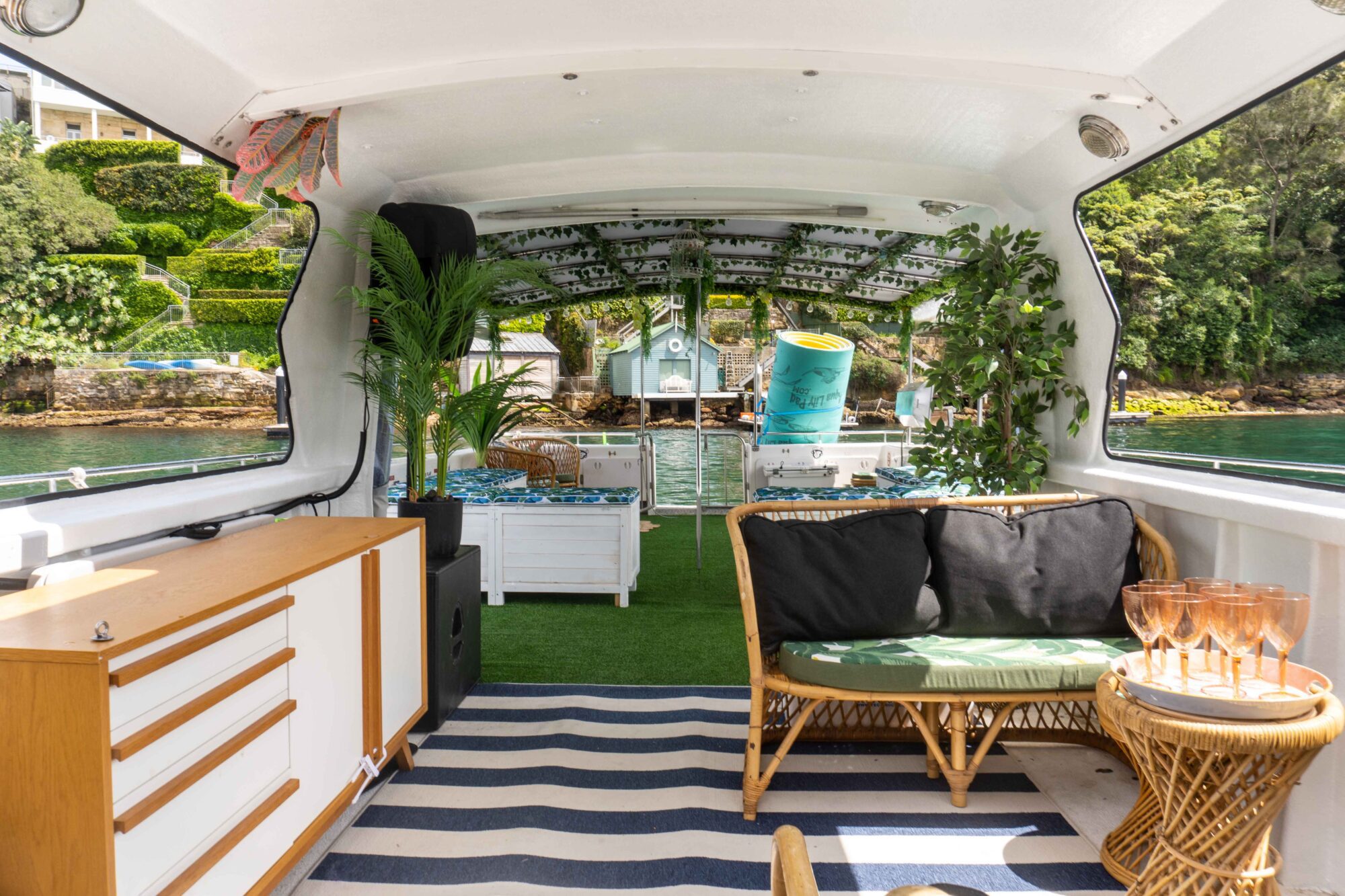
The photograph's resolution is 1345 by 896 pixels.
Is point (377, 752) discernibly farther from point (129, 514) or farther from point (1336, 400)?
point (1336, 400)

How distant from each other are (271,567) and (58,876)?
0.81 metres

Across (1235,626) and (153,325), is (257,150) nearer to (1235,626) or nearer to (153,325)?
(153,325)

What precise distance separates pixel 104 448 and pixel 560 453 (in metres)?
5.69

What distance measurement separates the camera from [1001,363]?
13.3 ft

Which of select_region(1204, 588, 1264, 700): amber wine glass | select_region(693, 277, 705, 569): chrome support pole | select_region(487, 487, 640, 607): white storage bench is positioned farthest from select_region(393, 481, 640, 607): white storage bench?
select_region(1204, 588, 1264, 700): amber wine glass

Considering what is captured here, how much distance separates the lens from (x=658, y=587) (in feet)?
18.5

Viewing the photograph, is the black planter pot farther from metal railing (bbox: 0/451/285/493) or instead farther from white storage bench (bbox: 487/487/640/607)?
white storage bench (bbox: 487/487/640/607)

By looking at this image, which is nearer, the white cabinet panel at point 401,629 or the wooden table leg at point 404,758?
the white cabinet panel at point 401,629

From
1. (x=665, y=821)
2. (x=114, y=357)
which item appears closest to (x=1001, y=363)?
(x=665, y=821)

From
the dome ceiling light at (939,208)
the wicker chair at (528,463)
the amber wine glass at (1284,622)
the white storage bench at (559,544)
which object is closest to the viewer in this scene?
the amber wine glass at (1284,622)

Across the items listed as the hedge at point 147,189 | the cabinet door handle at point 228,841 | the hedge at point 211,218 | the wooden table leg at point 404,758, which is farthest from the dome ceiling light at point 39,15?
the wooden table leg at point 404,758

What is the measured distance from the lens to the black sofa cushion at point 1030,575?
9.41ft

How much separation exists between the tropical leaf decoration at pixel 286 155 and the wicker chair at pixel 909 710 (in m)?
1.97

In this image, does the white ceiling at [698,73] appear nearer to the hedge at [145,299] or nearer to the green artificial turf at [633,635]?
the hedge at [145,299]
